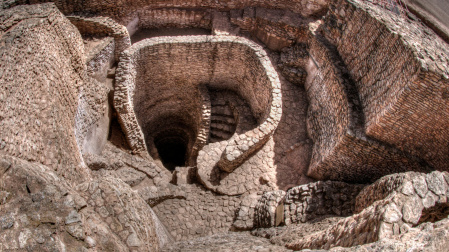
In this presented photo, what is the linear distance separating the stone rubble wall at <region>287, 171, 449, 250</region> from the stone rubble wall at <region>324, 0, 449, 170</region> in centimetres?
133

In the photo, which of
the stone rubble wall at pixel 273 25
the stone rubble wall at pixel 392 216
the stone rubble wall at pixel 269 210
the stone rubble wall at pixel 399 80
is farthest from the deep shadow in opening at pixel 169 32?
the stone rubble wall at pixel 392 216

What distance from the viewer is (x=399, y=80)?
566cm

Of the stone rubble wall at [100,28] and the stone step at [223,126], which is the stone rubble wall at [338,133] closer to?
the stone step at [223,126]

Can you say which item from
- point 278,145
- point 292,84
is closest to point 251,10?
point 292,84

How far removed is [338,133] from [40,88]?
214 inches

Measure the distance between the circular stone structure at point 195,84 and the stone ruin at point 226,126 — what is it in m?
0.04

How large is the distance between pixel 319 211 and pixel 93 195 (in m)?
3.91

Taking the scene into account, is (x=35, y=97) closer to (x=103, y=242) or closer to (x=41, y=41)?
(x=41, y=41)

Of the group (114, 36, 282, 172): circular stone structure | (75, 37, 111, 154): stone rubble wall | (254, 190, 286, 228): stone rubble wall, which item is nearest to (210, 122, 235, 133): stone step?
(114, 36, 282, 172): circular stone structure

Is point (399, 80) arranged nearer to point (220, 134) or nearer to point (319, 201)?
point (319, 201)

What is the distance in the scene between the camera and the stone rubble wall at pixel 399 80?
5277 millimetres

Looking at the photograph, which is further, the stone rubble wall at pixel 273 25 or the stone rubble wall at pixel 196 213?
the stone rubble wall at pixel 273 25

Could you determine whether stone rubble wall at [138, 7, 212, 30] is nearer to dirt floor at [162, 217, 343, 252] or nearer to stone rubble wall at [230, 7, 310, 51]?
stone rubble wall at [230, 7, 310, 51]

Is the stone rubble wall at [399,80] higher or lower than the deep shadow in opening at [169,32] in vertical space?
higher
